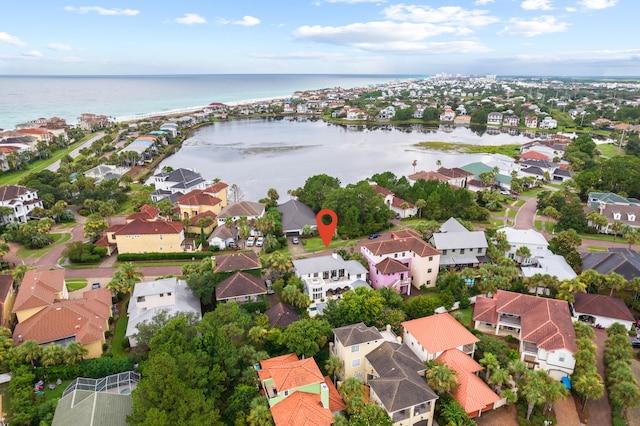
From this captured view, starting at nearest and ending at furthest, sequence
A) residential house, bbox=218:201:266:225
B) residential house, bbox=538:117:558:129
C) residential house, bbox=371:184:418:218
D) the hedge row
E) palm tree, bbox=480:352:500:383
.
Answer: palm tree, bbox=480:352:500:383
the hedge row
residential house, bbox=218:201:266:225
residential house, bbox=371:184:418:218
residential house, bbox=538:117:558:129

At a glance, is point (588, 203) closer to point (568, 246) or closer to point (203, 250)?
point (568, 246)

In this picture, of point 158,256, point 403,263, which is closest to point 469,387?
point 403,263

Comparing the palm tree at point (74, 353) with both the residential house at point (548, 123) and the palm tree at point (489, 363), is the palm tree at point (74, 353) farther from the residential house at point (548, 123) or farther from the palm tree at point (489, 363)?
the residential house at point (548, 123)

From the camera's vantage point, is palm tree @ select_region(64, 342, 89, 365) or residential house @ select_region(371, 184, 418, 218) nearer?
palm tree @ select_region(64, 342, 89, 365)

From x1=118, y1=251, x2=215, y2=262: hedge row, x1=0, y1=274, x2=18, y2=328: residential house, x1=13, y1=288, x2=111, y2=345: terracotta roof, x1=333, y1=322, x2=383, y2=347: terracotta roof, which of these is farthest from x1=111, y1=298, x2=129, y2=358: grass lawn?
x1=333, y1=322, x2=383, y2=347: terracotta roof

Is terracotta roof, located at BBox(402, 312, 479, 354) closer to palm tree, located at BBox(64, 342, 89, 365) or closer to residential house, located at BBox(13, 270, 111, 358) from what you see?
palm tree, located at BBox(64, 342, 89, 365)
